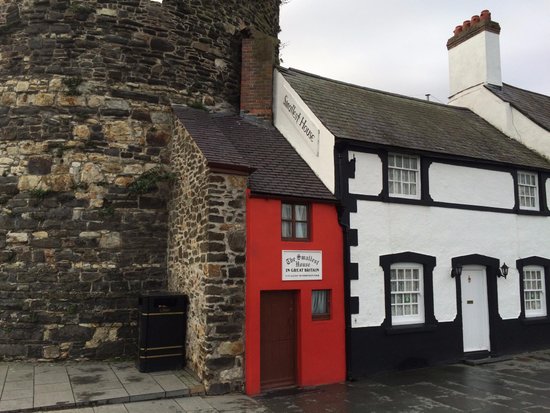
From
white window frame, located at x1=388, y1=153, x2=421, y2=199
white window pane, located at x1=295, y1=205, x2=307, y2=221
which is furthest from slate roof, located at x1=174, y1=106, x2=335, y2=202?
white window frame, located at x1=388, y1=153, x2=421, y2=199

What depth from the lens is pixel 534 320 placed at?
1267 cm

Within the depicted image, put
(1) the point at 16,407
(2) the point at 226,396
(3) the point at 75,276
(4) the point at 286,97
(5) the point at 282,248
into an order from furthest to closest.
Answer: (4) the point at 286,97, (3) the point at 75,276, (5) the point at 282,248, (2) the point at 226,396, (1) the point at 16,407

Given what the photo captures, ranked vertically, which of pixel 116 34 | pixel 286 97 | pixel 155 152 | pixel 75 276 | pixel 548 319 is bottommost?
pixel 548 319

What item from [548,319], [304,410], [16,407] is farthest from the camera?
[548,319]

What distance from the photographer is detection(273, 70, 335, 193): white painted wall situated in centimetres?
1047

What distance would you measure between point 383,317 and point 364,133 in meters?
4.00

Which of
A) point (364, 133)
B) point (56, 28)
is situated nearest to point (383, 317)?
point (364, 133)

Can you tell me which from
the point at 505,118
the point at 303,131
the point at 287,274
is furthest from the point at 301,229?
the point at 505,118

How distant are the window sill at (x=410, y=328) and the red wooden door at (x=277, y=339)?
226cm

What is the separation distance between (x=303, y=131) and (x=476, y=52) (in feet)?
→ 28.1

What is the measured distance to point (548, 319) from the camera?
13.0 m

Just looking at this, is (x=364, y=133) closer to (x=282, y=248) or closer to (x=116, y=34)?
(x=282, y=248)

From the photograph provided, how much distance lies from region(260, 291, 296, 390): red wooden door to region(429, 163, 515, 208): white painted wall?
181 inches

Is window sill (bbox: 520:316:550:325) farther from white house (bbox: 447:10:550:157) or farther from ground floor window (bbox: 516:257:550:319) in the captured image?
white house (bbox: 447:10:550:157)
